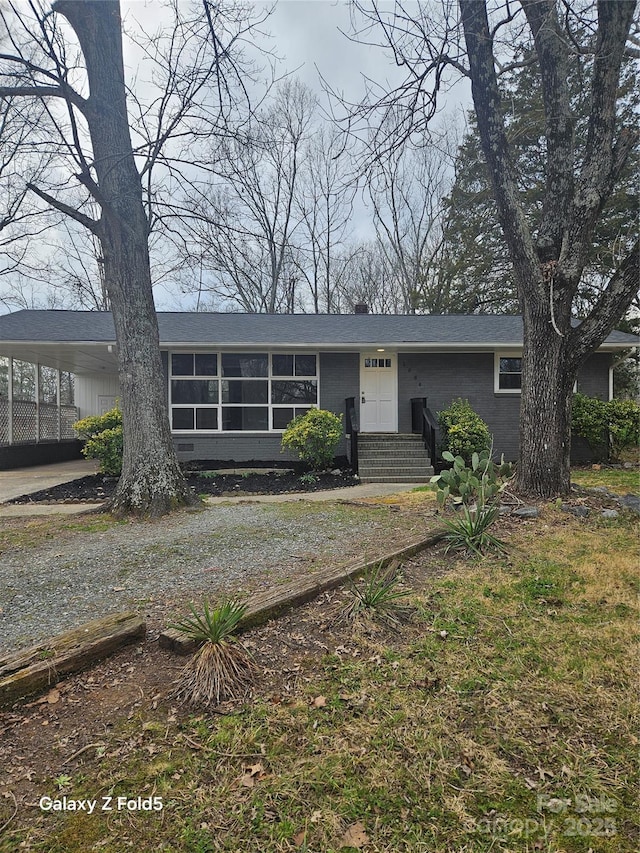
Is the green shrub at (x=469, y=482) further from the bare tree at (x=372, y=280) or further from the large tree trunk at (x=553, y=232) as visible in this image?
the bare tree at (x=372, y=280)

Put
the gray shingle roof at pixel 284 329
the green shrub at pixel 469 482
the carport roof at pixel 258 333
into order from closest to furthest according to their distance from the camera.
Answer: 1. the green shrub at pixel 469 482
2. the carport roof at pixel 258 333
3. the gray shingle roof at pixel 284 329

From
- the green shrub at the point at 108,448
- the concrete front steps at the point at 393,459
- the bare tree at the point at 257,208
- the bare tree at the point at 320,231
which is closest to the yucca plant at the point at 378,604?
the bare tree at the point at 257,208

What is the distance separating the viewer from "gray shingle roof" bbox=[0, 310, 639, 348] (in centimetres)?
1020

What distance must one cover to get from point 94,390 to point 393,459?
11.2 meters

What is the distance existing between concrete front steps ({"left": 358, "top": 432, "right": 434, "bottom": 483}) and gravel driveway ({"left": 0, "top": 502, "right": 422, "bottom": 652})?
3.27 m

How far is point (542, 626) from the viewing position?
8.40 feet

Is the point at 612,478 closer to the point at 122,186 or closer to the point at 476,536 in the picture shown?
the point at 476,536

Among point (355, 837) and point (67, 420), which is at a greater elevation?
point (67, 420)

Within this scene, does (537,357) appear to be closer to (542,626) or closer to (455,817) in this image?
(542,626)

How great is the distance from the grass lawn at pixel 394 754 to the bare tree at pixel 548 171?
3.28m

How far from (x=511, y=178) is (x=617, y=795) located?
230 inches

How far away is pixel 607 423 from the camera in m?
9.71

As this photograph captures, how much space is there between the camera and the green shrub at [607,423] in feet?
31.2

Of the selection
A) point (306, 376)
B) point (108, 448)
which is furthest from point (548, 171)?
point (108, 448)
